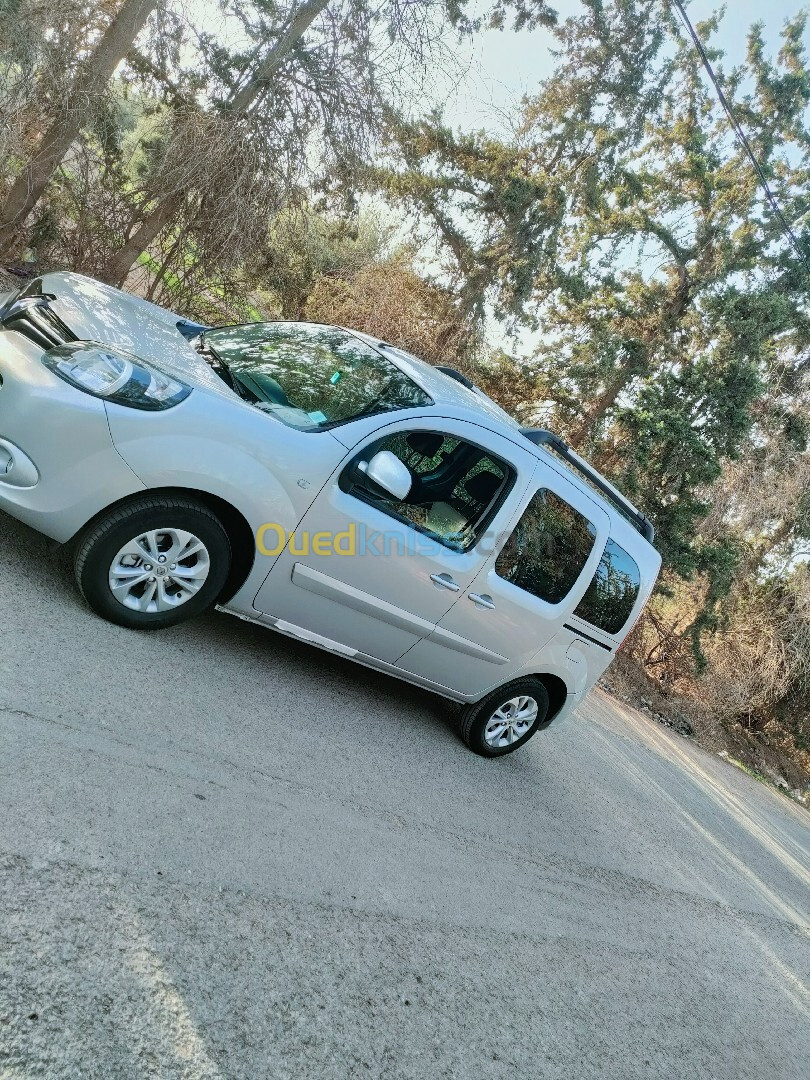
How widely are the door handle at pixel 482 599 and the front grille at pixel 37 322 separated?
2.62 metres

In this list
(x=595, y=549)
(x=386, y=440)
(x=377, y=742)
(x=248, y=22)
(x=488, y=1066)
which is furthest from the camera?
(x=248, y=22)

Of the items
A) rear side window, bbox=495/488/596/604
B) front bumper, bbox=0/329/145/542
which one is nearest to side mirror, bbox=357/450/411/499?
rear side window, bbox=495/488/596/604

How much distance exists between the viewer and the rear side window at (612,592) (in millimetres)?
5305

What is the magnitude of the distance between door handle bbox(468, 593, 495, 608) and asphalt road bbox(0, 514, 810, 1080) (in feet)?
3.36

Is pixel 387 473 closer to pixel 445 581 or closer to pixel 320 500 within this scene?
pixel 320 500

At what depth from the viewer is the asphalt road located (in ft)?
7.72

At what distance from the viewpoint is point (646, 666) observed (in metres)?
15.7

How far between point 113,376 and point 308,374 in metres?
1.30

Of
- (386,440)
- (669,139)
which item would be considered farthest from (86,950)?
(669,139)

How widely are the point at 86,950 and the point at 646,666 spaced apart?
14662 millimetres

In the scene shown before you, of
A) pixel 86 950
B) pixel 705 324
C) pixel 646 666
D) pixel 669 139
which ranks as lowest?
pixel 86 950

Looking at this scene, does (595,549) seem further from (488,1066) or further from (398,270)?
(398,270)

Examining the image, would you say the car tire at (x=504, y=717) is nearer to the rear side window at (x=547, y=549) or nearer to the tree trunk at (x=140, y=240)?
the rear side window at (x=547, y=549)

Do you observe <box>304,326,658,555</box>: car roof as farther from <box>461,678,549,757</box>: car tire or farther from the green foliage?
the green foliage
